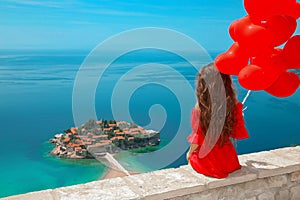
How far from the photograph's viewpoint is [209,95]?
1.59 metres

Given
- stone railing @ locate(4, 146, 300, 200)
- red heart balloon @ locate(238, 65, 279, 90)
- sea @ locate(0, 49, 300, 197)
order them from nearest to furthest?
1. stone railing @ locate(4, 146, 300, 200)
2. red heart balloon @ locate(238, 65, 279, 90)
3. sea @ locate(0, 49, 300, 197)

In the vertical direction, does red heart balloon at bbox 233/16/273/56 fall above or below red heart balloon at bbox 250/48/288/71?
above

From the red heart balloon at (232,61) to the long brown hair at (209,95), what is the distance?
0.13 feet

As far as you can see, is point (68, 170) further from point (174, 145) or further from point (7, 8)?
point (174, 145)

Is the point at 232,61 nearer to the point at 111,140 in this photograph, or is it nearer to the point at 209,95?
the point at 209,95

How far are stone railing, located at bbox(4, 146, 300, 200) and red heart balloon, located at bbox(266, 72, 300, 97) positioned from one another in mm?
398

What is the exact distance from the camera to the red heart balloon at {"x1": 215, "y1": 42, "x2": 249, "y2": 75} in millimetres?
1568

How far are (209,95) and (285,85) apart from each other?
0.39m

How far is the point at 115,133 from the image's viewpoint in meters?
18.2


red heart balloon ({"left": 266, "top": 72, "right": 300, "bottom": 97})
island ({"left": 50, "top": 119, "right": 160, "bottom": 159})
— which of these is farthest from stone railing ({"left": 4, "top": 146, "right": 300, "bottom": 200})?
island ({"left": 50, "top": 119, "right": 160, "bottom": 159})

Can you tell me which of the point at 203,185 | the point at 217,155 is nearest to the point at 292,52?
the point at 217,155

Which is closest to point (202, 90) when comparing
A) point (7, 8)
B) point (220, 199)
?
point (220, 199)

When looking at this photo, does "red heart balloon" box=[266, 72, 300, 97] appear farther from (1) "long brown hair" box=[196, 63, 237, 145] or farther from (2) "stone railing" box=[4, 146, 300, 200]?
(2) "stone railing" box=[4, 146, 300, 200]

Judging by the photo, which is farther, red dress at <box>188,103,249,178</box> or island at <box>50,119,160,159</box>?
island at <box>50,119,160,159</box>
